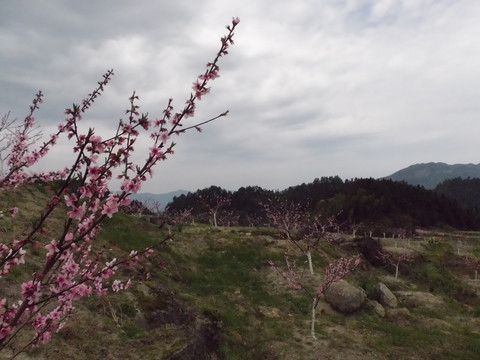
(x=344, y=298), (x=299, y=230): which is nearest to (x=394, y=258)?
(x=299, y=230)

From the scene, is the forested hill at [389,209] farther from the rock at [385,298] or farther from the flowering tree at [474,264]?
the rock at [385,298]

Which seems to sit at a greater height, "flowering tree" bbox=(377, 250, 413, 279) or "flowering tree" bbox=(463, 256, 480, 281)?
"flowering tree" bbox=(377, 250, 413, 279)

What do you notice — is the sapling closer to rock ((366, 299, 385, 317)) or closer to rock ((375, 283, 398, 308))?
rock ((375, 283, 398, 308))

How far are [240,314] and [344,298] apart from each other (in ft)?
20.8

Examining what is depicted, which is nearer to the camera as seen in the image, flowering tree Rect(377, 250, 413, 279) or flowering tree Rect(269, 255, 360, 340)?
flowering tree Rect(269, 255, 360, 340)

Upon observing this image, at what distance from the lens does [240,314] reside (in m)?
17.4

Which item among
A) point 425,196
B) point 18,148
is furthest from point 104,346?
point 425,196

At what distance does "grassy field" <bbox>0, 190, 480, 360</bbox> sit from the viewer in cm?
1065

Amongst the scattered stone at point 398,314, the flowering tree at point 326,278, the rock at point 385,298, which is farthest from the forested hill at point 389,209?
the flowering tree at point 326,278

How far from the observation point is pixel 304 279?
2356cm

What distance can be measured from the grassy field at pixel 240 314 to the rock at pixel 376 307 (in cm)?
30

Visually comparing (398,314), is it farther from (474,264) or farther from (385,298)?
(474,264)

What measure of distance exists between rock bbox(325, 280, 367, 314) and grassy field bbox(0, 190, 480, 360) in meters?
0.44

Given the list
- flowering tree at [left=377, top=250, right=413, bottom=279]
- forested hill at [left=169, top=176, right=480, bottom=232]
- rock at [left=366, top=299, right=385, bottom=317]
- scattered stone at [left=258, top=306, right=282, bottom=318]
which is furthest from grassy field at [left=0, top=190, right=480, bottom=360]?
forested hill at [left=169, top=176, right=480, bottom=232]
